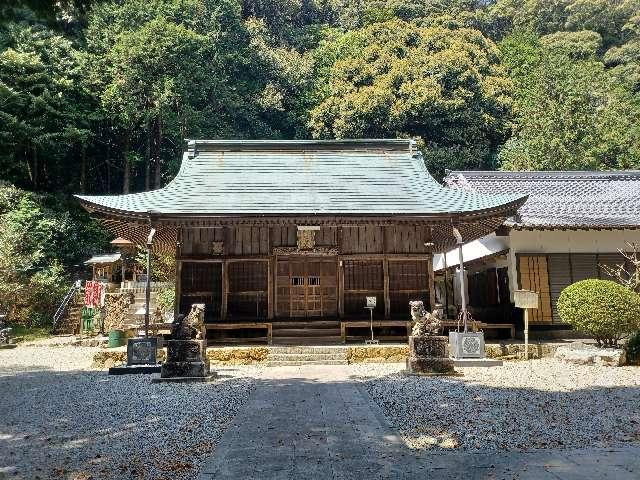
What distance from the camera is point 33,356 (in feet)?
53.7

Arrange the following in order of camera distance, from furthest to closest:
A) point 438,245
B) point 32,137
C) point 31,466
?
1. point 32,137
2. point 438,245
3. point 31,466

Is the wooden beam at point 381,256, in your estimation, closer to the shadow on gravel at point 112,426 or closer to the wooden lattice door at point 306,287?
the wooden lattice door at point 306,287

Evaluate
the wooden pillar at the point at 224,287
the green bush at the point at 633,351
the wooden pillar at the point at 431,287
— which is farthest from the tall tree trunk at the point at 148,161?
the green bush at the point at 633,351

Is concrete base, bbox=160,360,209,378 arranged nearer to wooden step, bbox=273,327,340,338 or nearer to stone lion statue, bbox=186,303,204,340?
stone lion statue, bbox=186,303,204,340

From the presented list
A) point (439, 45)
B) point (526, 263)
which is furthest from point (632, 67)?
point (526, 263)

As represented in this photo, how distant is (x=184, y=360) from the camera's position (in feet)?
33.5

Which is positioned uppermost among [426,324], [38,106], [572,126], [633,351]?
[38,106]

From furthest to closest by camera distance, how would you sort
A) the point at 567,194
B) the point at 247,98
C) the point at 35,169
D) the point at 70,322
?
the point at 247,98 < the point at 35,169 < the point at 70,322 < the point at 567,194

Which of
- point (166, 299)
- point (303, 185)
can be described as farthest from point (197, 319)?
point (166, 299)

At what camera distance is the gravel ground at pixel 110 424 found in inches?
185

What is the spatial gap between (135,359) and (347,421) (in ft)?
23.3

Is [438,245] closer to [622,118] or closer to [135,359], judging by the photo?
[135,359]

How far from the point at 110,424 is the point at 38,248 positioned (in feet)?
74.7

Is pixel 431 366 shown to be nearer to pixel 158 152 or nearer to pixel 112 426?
pixel 112 426
